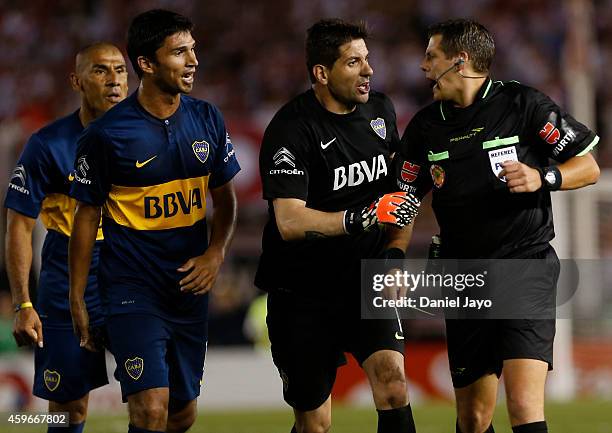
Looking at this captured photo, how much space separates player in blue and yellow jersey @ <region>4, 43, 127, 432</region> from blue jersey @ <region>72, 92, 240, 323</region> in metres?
0.80

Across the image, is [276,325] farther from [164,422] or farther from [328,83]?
[328,83]

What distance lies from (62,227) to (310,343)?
1841 mm

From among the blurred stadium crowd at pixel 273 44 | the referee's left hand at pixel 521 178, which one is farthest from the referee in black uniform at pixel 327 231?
the blurred stadium crowd at pixel 273 44

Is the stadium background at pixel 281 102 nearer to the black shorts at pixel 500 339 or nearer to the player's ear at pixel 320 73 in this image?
the black shorts at pixel 500 339

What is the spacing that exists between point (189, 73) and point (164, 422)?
77.6 inches

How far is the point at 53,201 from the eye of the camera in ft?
24.8

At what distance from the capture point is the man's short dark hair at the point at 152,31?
21.8 feet

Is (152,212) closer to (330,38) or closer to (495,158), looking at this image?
(330,38)

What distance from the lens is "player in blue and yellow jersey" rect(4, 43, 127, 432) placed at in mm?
7438

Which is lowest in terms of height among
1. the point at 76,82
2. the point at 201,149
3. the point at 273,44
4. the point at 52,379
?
the point at 52,379

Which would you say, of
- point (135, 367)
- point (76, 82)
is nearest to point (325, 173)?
point (135, 367)

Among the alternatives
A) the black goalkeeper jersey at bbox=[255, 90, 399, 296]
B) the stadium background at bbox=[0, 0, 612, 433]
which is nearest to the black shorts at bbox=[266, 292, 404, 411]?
the black goalkeeper jersey at bbox=[255, 90, 399, 296]

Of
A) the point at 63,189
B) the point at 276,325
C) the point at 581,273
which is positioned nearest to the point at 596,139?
the point at 276,325

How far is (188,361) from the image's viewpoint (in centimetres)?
686
